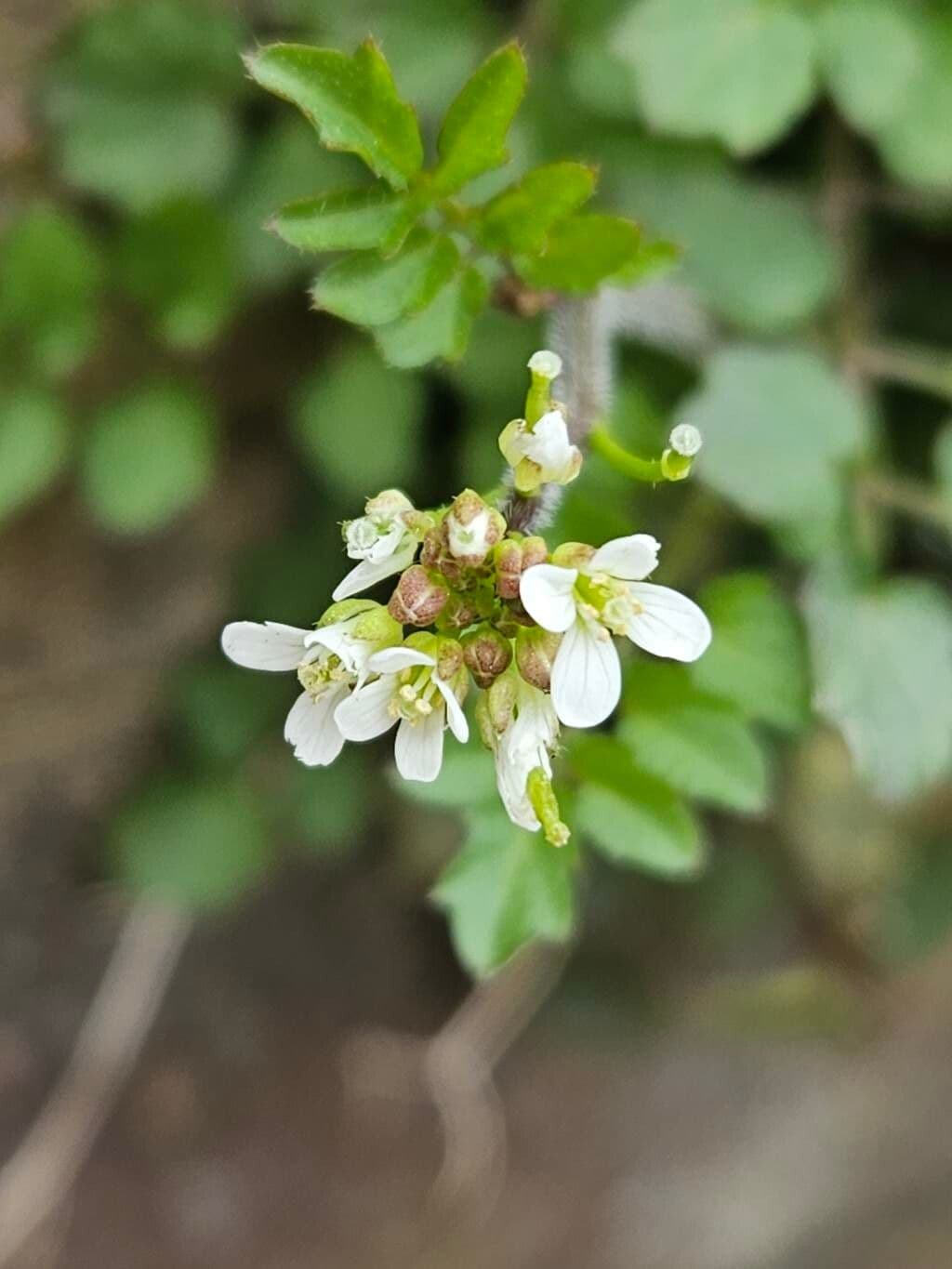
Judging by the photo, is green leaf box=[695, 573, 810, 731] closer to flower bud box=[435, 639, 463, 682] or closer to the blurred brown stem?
flower bud box=[435, 639, 463, 682]

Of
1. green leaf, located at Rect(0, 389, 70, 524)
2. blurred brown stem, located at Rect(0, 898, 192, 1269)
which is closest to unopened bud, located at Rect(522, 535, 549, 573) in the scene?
green leaf, located at Rect(0, 389, 70, 524)

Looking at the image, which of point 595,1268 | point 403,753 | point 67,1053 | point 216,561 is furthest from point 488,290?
point 595,1268

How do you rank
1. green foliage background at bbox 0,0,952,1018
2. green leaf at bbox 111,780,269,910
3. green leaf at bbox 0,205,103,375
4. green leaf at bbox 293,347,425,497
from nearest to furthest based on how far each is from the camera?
green foliage background at bbox 0,0,952,1018, green leaf at bbox 0,205,103,375, green leaf at bbox 293,347,425,497, green leaf at bbox 111,780,269,910

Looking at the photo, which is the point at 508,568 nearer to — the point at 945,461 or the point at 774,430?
the point at 774,430

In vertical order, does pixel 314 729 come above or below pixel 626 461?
below

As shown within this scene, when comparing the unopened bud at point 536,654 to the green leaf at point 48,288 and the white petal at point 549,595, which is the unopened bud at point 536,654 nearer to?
the white petal at point 549,595

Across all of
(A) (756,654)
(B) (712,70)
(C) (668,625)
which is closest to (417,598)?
(C) (668,625)

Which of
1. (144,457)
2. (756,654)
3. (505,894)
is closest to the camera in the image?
(505,894)

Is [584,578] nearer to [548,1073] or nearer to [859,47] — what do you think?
[859,47]
